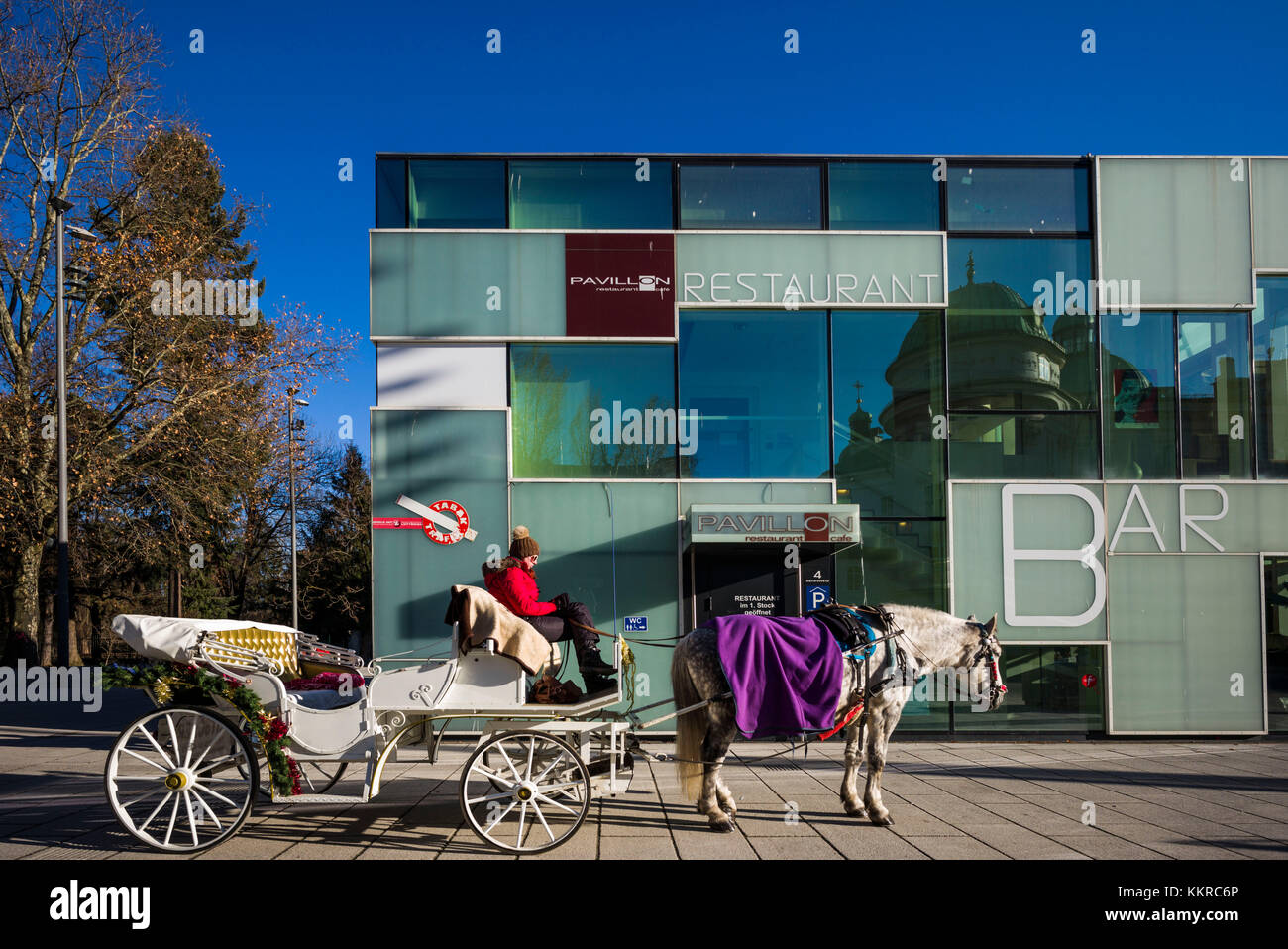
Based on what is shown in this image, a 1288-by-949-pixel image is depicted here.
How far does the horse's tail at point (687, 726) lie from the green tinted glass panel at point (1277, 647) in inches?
359

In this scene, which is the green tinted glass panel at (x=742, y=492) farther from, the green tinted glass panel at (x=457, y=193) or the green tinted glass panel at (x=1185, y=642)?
the green tinted glass panel at (x=457, y=193)

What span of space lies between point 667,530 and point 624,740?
538 cm

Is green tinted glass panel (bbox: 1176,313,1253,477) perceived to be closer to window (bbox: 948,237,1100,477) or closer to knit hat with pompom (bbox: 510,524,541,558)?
window (bbox: 948,237,1100,477)

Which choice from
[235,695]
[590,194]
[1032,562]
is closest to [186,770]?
[235,695]

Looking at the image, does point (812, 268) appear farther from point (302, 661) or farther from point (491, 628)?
point (302, 661)

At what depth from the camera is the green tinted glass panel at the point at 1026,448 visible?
11.9 meters

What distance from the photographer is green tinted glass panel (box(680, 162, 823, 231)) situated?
39.7ft

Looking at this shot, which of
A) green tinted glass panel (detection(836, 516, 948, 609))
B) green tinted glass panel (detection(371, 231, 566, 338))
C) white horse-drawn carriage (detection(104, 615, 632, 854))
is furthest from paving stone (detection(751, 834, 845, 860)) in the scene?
green tinted glass panel (detection(371, 231, 566, 338))

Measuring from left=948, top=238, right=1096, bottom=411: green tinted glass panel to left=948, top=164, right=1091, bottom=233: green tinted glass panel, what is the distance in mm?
233

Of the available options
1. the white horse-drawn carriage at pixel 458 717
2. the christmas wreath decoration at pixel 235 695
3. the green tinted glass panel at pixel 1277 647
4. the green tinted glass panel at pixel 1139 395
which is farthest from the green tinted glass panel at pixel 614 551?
the green tinted glass panel at pixel 1277 647

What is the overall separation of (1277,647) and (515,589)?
10.7 metres
